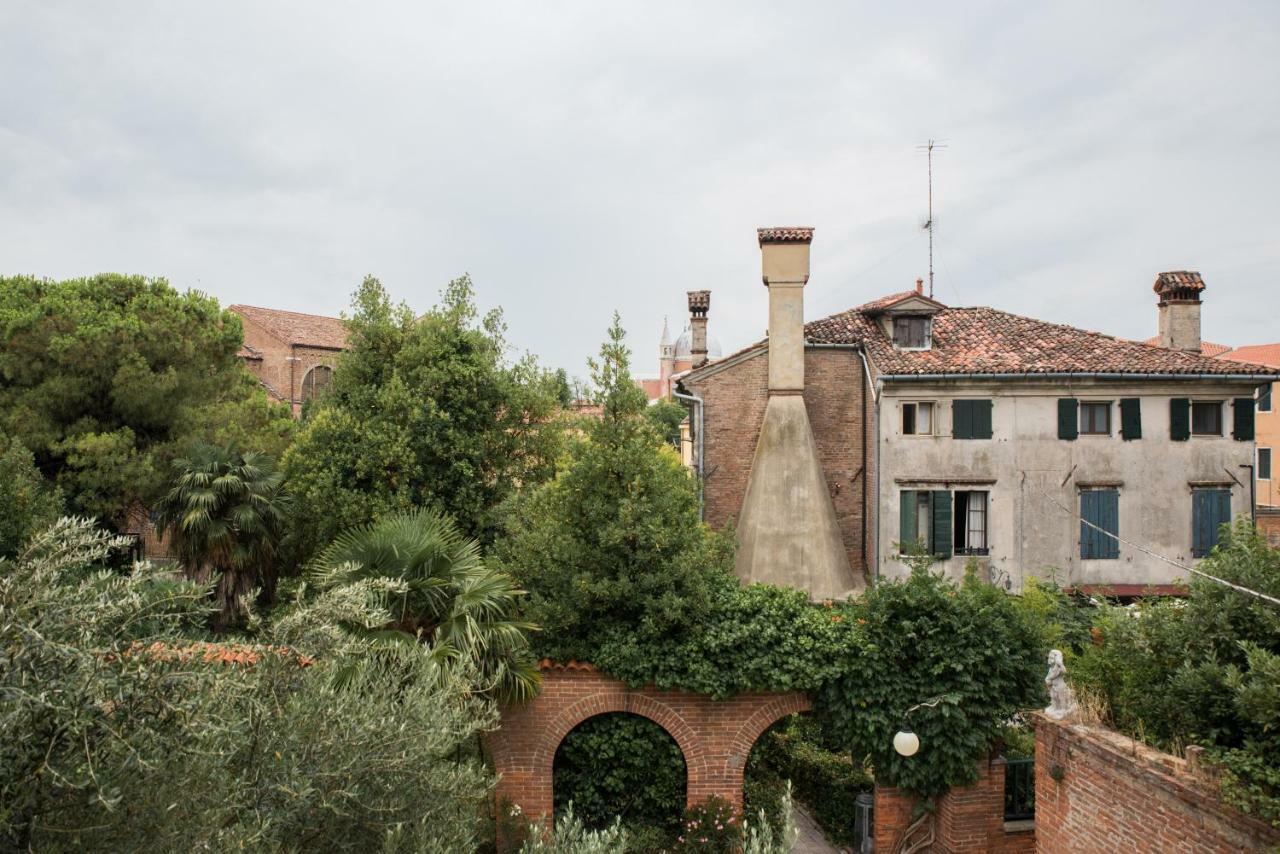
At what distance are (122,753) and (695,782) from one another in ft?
29.3

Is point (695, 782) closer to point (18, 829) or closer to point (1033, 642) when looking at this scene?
point (1033, 642)

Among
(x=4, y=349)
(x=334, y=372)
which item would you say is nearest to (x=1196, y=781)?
(x=334, y=372)

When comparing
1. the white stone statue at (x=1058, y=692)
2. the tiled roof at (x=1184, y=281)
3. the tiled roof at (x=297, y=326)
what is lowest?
the white stone statue at (x=1058, y=692)

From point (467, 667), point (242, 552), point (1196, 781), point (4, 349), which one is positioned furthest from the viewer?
point (4, 349)

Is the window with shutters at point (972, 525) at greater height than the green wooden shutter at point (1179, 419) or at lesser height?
lesser

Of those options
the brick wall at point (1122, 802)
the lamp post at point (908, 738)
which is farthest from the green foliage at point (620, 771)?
the brick wall at point (1122, 802)

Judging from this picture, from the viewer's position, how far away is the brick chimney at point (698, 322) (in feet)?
84.5

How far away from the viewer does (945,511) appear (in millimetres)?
19891

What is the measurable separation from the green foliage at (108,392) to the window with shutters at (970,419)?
683 inches

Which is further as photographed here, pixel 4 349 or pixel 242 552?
pixel 4 349

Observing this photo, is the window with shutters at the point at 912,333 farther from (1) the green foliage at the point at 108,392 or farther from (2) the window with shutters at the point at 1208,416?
(1) the green foliage at the point at 108,392

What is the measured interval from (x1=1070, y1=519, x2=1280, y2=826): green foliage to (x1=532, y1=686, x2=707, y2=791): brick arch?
5200mm

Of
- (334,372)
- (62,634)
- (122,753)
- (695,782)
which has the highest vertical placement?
(334,372)

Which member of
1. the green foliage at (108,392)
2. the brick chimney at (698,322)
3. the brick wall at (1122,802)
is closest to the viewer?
the brick wall at (1122,802)
